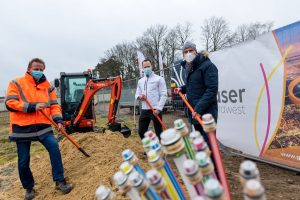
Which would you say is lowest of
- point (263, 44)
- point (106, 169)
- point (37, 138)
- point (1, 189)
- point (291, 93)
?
point (1, 189)

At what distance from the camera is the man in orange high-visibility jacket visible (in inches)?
162

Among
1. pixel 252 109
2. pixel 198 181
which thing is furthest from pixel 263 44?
pixel 198 181

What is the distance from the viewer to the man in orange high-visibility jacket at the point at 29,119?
411cm

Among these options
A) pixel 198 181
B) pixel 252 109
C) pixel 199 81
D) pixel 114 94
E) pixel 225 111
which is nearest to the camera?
pixel 198 181

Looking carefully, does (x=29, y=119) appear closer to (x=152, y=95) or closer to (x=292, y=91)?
(x=152, y=95)

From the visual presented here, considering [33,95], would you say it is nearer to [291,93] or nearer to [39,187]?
[39,187]

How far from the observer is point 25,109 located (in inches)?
159

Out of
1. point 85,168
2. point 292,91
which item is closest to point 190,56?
point 292,91

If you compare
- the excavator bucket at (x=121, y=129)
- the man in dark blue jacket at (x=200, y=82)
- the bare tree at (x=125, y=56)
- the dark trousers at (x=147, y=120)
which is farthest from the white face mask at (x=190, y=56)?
the bare tree at (x=125, y=56)

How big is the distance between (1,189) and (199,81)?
3.99m

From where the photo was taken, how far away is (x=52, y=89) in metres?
4.68

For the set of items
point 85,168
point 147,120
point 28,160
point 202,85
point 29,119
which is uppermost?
point 202,85

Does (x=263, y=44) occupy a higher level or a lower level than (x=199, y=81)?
higher

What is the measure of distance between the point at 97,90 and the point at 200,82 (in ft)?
17.5
